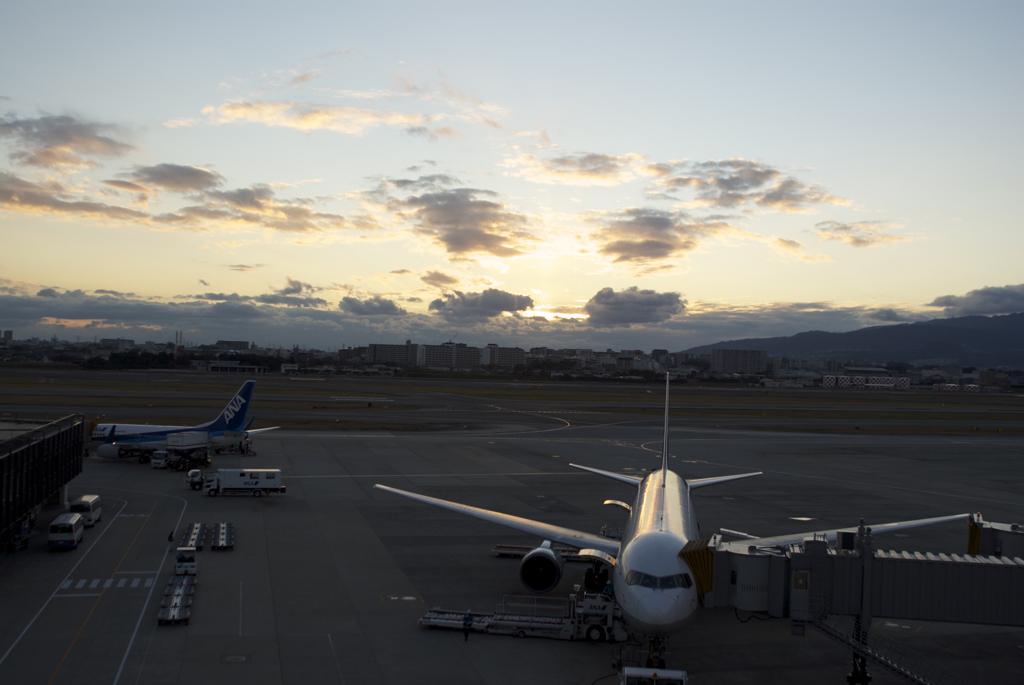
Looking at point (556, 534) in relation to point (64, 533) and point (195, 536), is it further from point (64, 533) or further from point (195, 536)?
point (64, 533)

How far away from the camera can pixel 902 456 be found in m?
68.5

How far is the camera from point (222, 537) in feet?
101

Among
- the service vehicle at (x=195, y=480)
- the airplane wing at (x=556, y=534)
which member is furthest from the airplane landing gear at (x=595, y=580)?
the service vehicle at (x=195, y=480)

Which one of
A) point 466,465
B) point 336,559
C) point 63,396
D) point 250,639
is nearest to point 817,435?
point 466,465

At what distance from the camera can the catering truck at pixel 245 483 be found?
41.4 m

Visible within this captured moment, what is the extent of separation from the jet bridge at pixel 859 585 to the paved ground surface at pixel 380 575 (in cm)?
262

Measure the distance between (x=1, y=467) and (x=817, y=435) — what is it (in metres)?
86.9

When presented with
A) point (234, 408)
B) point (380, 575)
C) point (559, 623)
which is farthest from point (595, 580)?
point (234, 408)

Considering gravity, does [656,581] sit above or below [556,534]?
above

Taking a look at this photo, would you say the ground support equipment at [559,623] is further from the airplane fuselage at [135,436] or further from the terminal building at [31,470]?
the airplane fuselage at [135,436]

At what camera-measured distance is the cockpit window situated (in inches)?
668

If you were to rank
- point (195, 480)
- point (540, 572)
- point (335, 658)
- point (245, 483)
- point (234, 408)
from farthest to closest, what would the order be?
point (234, 408), point (195, 480), point (245, 483), point (540, 572), point (335, 658)

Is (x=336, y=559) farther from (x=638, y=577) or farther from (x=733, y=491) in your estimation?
(x=733, y=491)

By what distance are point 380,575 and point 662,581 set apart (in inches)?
554
